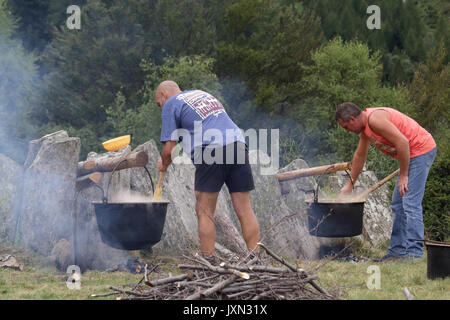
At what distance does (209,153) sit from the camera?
13.8 ft

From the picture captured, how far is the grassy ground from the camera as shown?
366 cm

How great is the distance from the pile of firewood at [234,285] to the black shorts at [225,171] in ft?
2.92

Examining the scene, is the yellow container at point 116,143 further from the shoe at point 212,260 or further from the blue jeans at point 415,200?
the blue jeans at point 415,200

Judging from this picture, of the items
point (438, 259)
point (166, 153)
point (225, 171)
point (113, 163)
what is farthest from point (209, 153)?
point (438, 259)

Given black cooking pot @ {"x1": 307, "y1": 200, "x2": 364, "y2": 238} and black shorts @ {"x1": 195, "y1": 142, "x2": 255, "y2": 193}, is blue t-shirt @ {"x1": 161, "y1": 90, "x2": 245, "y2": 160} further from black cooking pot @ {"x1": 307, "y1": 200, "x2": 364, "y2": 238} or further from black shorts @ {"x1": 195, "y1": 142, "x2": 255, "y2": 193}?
black cooking pot @ {"x1": 307, "y1": 200, "x2": 364, "y2": 238}

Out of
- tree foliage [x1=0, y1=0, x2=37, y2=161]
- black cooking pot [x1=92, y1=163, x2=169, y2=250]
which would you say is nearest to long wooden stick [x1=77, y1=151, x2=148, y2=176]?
black cooking pot [x1=92, y1=163, x2=169, y2=250]

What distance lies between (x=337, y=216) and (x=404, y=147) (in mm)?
828

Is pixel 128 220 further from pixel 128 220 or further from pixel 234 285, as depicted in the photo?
pixel 234 285

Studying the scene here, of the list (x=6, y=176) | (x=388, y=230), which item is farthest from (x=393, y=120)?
(x=6, y=176)

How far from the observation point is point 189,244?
537 cm

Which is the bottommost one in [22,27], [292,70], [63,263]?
[63,263]

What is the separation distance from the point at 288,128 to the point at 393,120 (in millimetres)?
14519

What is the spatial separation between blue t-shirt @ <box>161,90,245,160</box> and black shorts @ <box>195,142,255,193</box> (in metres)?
0.06
